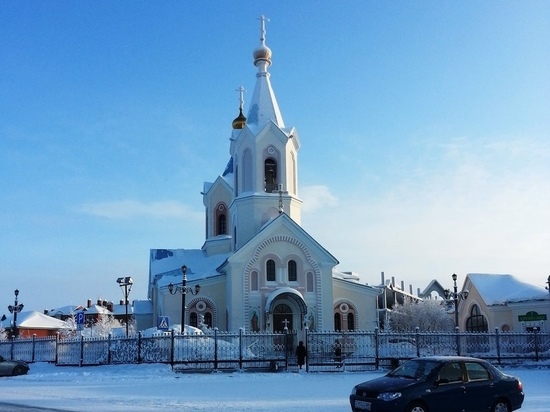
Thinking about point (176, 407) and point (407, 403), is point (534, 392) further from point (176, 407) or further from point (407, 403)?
point (176, 407)

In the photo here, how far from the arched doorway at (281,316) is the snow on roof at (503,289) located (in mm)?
12062

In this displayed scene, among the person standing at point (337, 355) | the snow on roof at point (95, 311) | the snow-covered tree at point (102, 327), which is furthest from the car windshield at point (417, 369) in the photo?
the snow on roof at point (95, 311)

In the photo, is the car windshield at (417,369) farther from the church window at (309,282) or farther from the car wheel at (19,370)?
the church window at (309,282)

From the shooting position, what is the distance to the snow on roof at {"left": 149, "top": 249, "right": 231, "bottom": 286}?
42.9m

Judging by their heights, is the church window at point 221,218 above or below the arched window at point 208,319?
above

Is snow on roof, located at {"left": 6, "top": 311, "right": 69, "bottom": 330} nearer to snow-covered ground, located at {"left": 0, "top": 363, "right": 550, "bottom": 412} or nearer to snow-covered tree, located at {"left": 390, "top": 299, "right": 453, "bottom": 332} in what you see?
snow-covered tree, located at {"left": 390, "top": 299, "right": 453, "bottom": 332}

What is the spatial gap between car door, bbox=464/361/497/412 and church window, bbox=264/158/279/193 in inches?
1081

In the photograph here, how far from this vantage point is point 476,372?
13430 mm

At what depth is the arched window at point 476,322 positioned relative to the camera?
133 feet

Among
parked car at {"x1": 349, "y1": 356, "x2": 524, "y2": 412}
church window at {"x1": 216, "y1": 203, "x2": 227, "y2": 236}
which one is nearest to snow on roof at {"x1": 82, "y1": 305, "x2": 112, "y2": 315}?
church window at {"x1": 216, "y1": 203, "x2": 227, "y2": 236}

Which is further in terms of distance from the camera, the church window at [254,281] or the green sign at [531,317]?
the green sign at [531,317]

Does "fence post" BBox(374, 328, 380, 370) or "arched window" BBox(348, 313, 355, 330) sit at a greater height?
"arched window" BBox(348, 313, 355, 330)

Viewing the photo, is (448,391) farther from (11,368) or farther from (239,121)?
(239,121)

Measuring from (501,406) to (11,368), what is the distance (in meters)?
18.7
